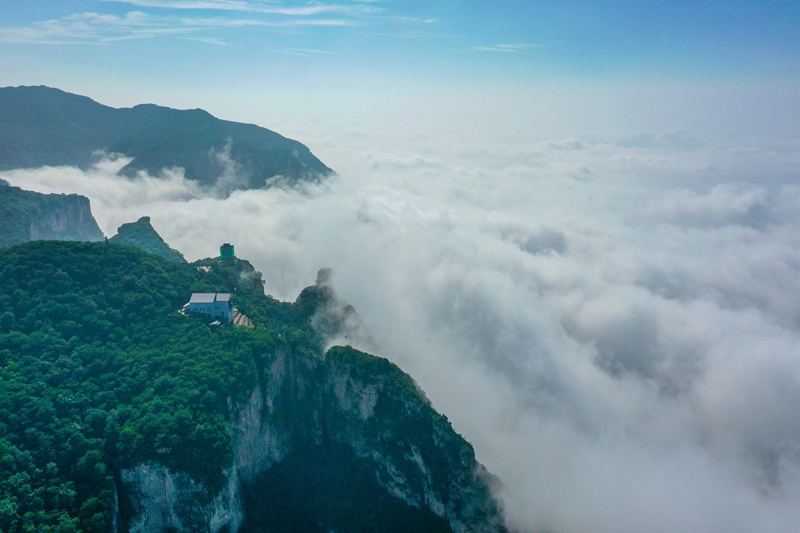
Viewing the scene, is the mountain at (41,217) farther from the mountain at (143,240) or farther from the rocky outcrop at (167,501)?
the rocky outcrop at (167,501)

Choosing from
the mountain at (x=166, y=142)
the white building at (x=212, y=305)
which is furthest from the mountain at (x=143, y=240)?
the mountain at (x=166, y=142)

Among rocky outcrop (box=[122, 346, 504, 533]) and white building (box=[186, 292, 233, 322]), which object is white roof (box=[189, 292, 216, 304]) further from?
rocky outcrop (box=[122, 346, 504, 533])

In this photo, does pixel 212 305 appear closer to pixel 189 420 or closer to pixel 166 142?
pixel 189 420

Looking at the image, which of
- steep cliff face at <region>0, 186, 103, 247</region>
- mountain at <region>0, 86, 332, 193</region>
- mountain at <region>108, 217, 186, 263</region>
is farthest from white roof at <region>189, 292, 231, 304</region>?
mountain at <region>0, 86, 332, 193</region>

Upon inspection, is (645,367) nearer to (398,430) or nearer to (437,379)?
(437,379)

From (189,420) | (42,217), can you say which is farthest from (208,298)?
(42,217)

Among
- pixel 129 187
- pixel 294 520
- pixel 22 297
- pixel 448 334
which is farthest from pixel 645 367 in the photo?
pixel 129 187
